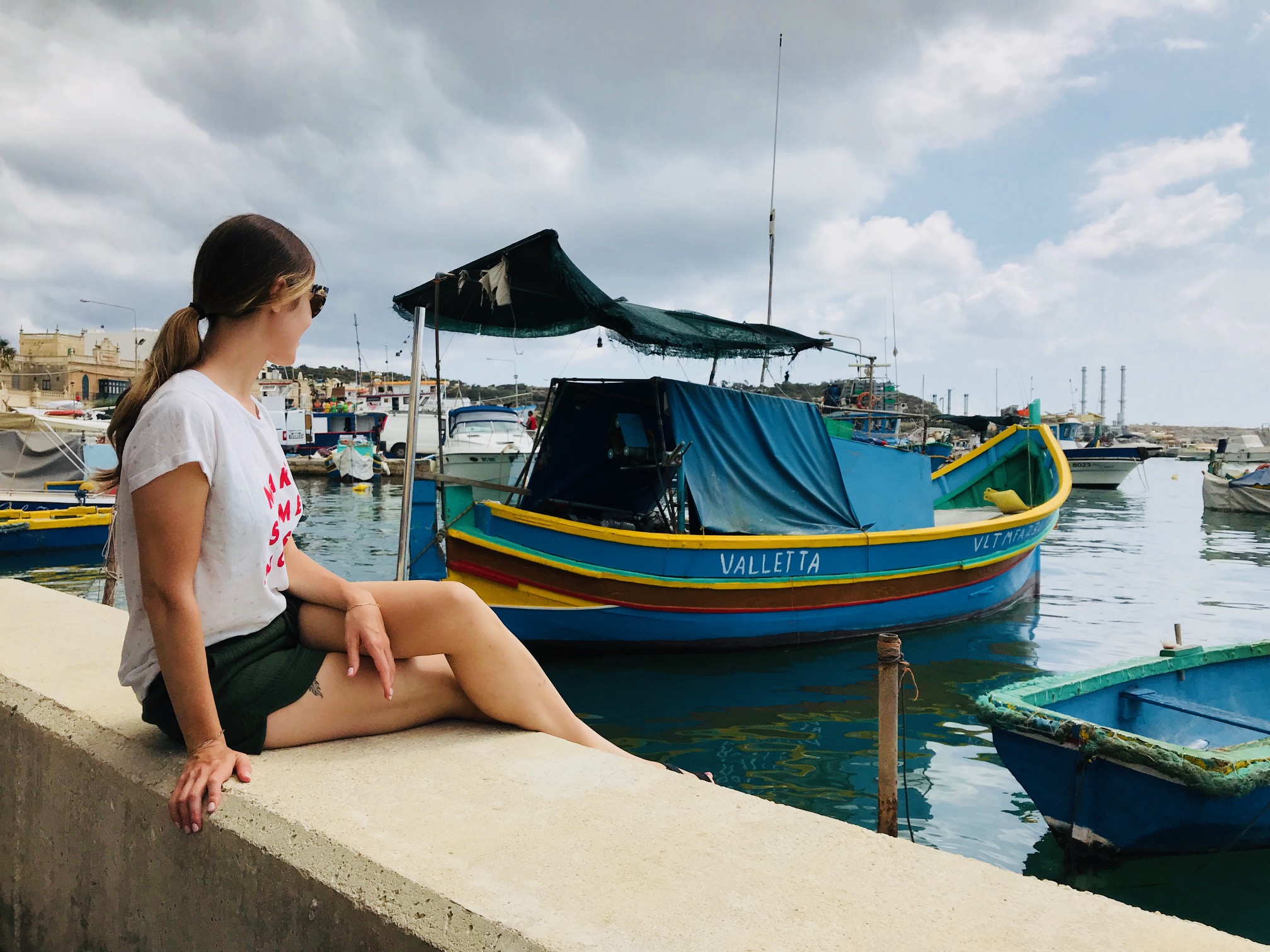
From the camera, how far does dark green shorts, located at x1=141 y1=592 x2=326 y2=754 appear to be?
1.76 metres

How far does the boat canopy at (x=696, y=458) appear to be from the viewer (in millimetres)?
7621

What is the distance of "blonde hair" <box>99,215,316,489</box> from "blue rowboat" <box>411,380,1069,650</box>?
5405mm

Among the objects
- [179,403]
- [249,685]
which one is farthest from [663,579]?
[179,403]

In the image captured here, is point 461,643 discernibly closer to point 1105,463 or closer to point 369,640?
point 369,640

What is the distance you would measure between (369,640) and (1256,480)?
92.0 feet

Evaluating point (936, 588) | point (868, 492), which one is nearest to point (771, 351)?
point (868, 492)

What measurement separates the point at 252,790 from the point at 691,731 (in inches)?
185

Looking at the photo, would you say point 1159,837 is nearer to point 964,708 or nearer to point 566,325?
point 964,708

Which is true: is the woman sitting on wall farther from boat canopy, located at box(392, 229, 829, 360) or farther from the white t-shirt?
boat canopy, located at box(392, 229, 829, 360)

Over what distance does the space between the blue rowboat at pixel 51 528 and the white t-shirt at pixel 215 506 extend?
47.7 ft

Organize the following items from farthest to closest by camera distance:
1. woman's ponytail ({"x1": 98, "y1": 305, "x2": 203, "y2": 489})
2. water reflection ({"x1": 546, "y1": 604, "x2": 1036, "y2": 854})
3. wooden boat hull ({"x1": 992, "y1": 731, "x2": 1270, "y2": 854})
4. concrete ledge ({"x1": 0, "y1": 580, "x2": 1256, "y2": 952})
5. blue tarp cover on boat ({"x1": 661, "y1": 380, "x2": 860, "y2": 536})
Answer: blue tarp cover on boat ({"x1": 661, "y1": 380, "x2": 860, "y2": 536})
water reflection ({"x1": 546, "y1": 604, "x2": 1036, "y2": 854})
wooden boat hull ({"x1": 992, "y1": 731, "x2": 1270, "y2": 854})
woman's ponytail ({"x1": 98, "y1": 305, "x2": 203, "y2": 489})
concrete ledge ({"x1": 0, "y1": 580, "x2": 1256, "y2": 952})

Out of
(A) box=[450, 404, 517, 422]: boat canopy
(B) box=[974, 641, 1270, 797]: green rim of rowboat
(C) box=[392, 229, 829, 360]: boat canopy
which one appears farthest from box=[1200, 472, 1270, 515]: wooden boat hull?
(B) box=[974, 641, 1270, 797]: green rim of rowboat

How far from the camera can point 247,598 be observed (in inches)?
70.4

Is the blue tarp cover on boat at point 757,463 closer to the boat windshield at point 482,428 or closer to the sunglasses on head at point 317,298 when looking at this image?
the sunglasses on head at point 317,298
